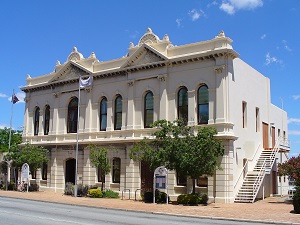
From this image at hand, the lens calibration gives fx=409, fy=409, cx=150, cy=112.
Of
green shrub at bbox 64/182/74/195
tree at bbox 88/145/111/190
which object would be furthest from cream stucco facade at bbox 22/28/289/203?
tree at bbox 88/145/111/190

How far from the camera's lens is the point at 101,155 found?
31.4 m

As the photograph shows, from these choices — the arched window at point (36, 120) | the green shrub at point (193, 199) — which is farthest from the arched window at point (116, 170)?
the arched window at point (36, 120)

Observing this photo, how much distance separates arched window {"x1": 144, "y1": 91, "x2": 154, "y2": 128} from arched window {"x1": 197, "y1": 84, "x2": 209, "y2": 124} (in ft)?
14.3

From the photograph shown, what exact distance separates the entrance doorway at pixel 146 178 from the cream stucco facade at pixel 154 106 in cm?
39

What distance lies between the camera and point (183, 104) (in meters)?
30.7

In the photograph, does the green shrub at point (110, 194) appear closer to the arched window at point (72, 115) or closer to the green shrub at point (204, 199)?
the green shrub at point (204, 199)

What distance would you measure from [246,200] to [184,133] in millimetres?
6317

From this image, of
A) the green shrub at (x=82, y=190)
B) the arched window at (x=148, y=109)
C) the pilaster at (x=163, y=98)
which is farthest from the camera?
the green shrub at (x=82, y=190)

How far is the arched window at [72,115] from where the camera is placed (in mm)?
Result: 38406

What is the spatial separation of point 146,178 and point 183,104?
646 centimetres

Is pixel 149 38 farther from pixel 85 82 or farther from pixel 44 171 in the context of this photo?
pixel 44 171

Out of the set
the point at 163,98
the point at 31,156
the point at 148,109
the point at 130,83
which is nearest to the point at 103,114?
the point at 130,83

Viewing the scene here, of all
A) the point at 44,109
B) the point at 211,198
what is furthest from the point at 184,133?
the point at 44,109

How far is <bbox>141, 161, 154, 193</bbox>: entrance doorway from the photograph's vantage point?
3152 cm
